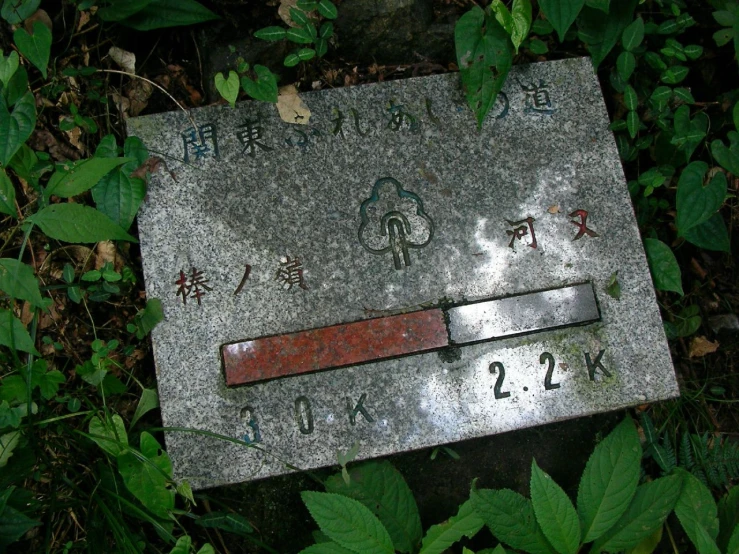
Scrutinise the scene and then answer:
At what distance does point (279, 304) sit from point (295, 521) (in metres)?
0.70

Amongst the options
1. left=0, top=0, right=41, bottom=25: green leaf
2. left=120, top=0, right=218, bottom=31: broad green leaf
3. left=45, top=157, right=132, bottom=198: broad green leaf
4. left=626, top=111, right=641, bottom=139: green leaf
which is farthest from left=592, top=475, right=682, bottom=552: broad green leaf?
left=0, top=0, right=41, bottom=25: green leaf

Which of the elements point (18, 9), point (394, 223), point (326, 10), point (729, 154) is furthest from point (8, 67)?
point (729, 154)

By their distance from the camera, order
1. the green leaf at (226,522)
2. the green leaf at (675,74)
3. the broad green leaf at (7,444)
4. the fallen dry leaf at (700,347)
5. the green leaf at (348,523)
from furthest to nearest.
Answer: the fallen dry leaf at (700,347), the green leaf at (675,74), the green leaf at (226,522), the broad green leaf at (7,444), the green leaf at (348,523)

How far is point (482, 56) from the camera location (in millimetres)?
2100

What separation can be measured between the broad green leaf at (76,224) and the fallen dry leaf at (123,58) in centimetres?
66

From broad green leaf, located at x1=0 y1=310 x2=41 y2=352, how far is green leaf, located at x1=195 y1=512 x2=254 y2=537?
724 millimetres

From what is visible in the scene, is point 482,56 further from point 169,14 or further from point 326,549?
point 326,549

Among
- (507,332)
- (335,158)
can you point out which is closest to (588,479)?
(507,332)

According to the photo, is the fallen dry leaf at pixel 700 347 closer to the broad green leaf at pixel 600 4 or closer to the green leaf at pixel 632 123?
the green leaf at pixel 632 123

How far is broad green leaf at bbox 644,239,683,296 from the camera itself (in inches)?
87.8

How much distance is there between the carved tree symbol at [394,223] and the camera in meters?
2.07

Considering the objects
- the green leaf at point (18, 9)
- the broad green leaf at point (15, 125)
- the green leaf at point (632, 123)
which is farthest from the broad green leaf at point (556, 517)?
the green leaf at point (18, 9)

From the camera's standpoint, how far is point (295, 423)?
1.98 metres

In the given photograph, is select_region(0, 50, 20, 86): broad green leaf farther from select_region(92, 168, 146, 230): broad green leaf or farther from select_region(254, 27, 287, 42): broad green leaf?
select_region(254, 27, 287, 42): broad green leaf
